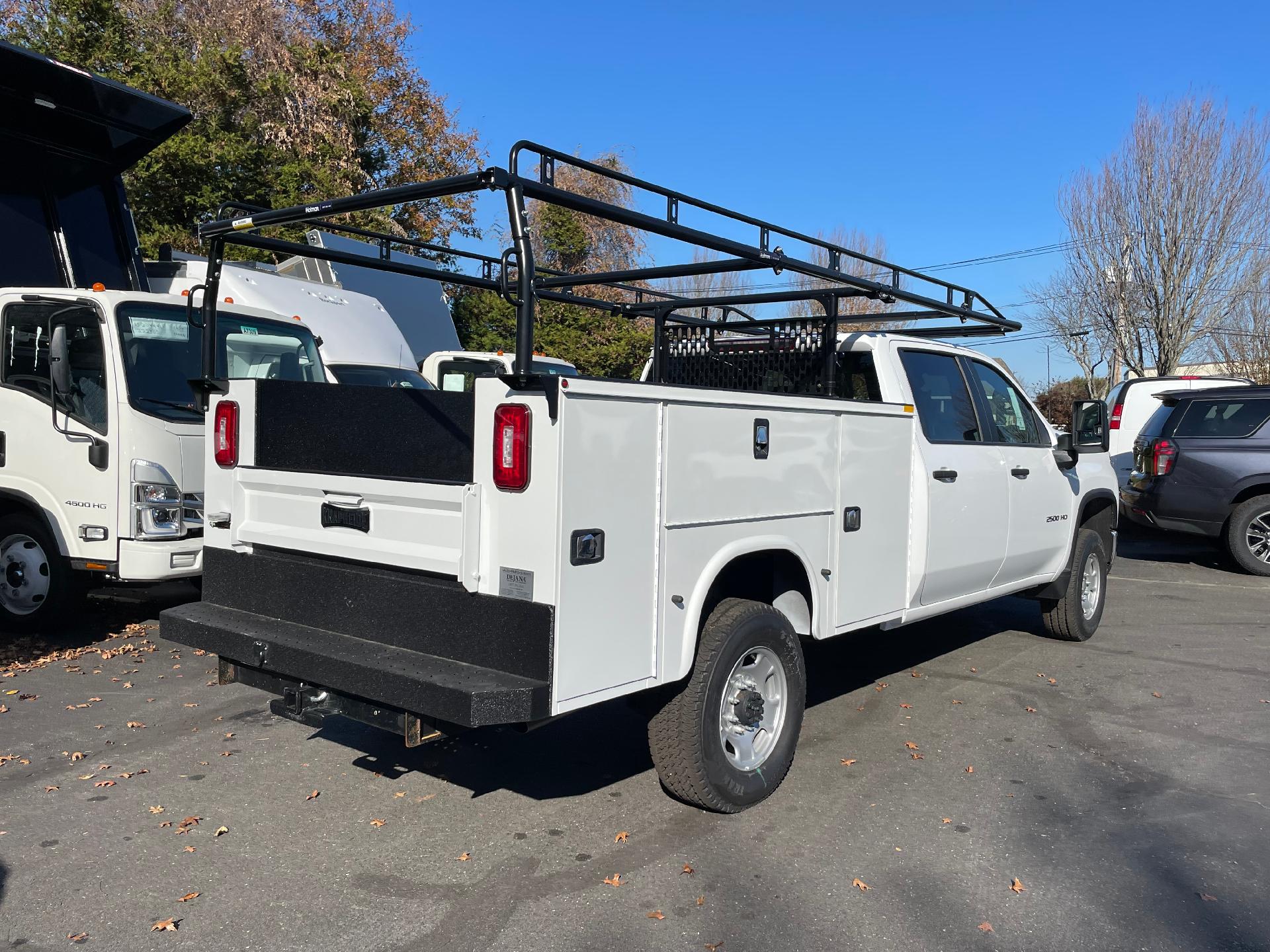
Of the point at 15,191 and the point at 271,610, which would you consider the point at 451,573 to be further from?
the point at 15,191

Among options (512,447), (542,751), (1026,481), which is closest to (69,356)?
(542,751)

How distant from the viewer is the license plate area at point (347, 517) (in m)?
4.06

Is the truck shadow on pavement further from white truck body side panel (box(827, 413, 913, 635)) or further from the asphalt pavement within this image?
white truck body side panel (box(827, 413, 913, 635))

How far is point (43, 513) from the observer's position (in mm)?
6707

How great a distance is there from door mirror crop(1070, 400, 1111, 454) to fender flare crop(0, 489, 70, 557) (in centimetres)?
658

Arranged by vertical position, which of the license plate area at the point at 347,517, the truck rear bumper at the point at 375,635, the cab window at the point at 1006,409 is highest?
the cab window at the point at 1006,409

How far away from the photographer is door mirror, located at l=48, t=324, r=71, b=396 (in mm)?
6105

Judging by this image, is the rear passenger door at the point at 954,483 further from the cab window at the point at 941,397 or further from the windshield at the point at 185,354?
the windshield at the point at 185,354

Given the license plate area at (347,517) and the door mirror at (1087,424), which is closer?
the license plate area at (347,517)

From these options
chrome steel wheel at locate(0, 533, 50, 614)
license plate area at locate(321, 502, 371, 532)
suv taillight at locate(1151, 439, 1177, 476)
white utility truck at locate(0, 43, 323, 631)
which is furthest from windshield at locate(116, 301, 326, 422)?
suv taillight at locate(1151, 439, 1177, 476)

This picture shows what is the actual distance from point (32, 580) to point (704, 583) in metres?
5.29

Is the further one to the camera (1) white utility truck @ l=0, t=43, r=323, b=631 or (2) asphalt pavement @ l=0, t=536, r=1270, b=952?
(1) white utility truck @ l=0, t=43, r=323, b=631

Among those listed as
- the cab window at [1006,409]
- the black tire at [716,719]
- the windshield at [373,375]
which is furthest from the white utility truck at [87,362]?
the cab window at [1006,409]

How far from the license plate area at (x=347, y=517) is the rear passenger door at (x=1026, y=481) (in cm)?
393
